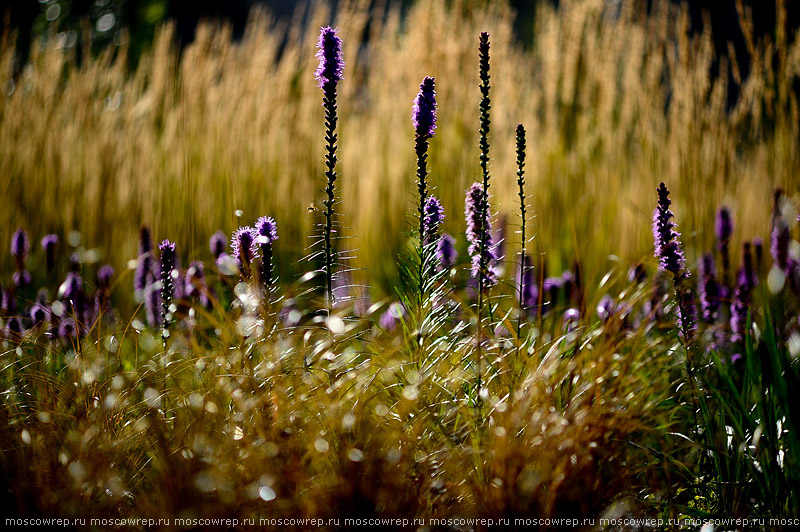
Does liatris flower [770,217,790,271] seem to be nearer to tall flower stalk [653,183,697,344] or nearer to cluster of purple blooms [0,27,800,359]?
cluster of purple blooms [0,27,800,359]

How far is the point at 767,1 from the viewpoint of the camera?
9.14 meters

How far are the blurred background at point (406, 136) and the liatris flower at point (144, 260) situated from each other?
611mm

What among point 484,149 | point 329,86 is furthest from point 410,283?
point 329,86

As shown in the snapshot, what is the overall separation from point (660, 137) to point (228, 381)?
11.6 ft

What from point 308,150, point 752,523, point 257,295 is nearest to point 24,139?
point 308,150

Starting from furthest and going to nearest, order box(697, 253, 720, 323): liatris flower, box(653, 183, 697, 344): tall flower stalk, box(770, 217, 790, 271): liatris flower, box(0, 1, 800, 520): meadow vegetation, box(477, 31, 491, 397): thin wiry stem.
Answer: box(697, 253, 720, 323): liatris flower < box(770, 217, 790, 271): liatris flower < box(653, 183, 697, 344): tall flower stalk < box(477, 31, 491, 397): thin wiry stem < box(0, 1, 800, 520): meadow vegetation

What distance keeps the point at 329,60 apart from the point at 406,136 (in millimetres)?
3066

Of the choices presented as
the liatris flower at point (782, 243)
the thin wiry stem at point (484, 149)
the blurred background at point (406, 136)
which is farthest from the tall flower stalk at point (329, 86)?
the blurred background at point (406, 136)

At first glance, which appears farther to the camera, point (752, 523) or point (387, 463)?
point (752, 523)

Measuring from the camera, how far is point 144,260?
9.18 feet

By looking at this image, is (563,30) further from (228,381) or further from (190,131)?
(228,381)

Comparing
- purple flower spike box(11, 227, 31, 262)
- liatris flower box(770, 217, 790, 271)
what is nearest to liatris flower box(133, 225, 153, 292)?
purple flower spike box(11, 227, 31, 262)

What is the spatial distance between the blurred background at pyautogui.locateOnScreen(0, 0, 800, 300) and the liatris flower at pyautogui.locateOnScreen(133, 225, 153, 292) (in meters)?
0.61

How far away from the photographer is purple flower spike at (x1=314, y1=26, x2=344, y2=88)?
180 centimetres
